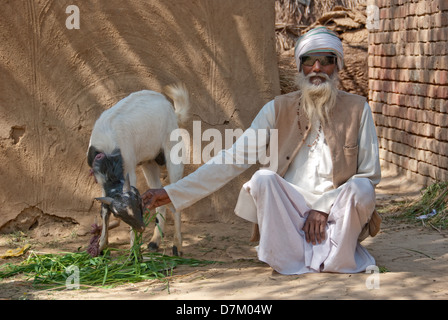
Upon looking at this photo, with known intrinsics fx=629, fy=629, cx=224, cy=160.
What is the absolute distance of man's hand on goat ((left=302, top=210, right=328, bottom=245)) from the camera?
439cm

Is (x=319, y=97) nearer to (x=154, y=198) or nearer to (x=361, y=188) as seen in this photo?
(x=361, y=188)

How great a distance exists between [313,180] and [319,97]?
0.61 m

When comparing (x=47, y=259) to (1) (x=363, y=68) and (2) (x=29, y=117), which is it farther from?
(1) (x=363, y=68)

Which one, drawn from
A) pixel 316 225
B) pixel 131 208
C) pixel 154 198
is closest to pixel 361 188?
pixel 316 225

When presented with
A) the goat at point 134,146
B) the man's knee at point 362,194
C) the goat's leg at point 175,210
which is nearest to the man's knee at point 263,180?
the man's knee at point 362,194

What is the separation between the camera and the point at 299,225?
176 inches

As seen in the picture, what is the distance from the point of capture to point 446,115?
7.60m

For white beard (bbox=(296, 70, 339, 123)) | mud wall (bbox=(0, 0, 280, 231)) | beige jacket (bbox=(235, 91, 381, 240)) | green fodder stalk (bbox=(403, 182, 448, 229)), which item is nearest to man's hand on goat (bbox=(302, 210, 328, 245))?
beige jacket (bbox=(235, 91, 381, 240))

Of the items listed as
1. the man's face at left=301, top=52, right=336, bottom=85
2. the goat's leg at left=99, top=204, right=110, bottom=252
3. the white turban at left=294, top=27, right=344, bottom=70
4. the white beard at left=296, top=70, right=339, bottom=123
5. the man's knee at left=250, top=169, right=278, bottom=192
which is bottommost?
the goat's leg at left=99, top=204, right=110, bottom=252

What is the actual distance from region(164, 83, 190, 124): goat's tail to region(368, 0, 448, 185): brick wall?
11.1ft

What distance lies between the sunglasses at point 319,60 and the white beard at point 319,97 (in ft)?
0.31

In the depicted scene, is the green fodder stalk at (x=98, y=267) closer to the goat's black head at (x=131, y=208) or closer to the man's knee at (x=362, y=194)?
the goat's black head at (x=131, y=208)

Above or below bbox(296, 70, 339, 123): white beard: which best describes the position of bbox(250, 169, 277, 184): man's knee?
below

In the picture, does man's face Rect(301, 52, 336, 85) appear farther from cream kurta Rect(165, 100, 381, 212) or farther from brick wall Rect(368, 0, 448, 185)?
brick wall Rect(368, 0, 448, 185)
